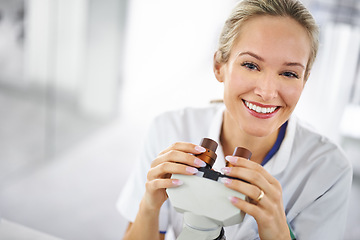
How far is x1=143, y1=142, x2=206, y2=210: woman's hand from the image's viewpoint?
0.81m

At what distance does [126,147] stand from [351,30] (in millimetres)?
2019

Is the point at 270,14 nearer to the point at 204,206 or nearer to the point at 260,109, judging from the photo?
the point at 260,109

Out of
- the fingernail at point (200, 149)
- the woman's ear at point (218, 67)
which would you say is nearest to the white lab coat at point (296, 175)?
the woman's ear at point (218, 67)

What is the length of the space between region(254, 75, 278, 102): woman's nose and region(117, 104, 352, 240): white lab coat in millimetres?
256

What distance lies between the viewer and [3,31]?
2451 mm

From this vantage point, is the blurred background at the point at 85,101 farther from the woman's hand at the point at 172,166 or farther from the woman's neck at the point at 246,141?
the woman's hand at the point at 172,166

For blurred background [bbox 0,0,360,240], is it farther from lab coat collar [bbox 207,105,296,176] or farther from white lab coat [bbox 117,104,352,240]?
lab coat collar [bbox 207,105,296,176]

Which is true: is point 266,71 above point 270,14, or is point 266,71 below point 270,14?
below

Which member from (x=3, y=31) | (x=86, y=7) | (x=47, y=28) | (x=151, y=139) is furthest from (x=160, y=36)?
(x=151, y=139)

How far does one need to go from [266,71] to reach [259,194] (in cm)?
34

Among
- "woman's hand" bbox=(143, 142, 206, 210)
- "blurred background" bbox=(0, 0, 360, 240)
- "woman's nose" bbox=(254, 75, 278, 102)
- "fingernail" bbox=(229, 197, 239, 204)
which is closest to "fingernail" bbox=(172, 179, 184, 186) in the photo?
"woman's hand" bbox=(143, 142, 206, 210)

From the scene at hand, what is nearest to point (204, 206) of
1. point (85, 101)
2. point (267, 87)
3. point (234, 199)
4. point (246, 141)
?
point (234, 199)

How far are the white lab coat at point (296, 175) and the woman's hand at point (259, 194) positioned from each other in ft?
0.89

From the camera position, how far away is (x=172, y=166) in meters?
0.83
